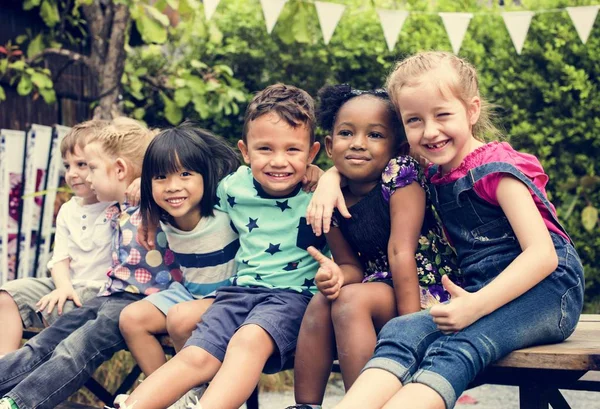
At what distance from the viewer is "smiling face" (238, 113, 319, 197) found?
286 centimetres

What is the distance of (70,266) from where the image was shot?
11.6 feet

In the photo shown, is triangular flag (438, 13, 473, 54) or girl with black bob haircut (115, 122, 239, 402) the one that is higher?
triangular flag (438, 13, 473, 54)

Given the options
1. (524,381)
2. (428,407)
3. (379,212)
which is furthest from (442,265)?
(428,407)

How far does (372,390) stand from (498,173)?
28.6 inches

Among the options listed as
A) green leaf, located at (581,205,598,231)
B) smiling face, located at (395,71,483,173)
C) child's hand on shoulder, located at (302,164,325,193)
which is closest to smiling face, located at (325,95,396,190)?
smiling face, located at (395,71,483,173)

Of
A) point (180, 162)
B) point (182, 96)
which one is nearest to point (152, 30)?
point (182, 96)

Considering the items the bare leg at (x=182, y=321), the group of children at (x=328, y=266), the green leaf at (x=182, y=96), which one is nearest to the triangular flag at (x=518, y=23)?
the group of children at (x=328, y=266)

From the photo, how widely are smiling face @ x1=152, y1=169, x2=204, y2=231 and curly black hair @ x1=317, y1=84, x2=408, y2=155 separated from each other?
527 millimetres

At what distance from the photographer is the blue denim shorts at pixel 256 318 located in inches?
104

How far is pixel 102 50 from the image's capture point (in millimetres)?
4867

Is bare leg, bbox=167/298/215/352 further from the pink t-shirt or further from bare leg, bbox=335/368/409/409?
the pink t-shirt

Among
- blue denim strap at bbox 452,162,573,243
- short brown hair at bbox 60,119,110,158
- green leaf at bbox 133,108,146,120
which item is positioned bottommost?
blue denim strap at bbox 452,162,573,243

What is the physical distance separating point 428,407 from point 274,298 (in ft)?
2.74

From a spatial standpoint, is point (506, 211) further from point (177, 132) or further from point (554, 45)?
point (554, 45)
